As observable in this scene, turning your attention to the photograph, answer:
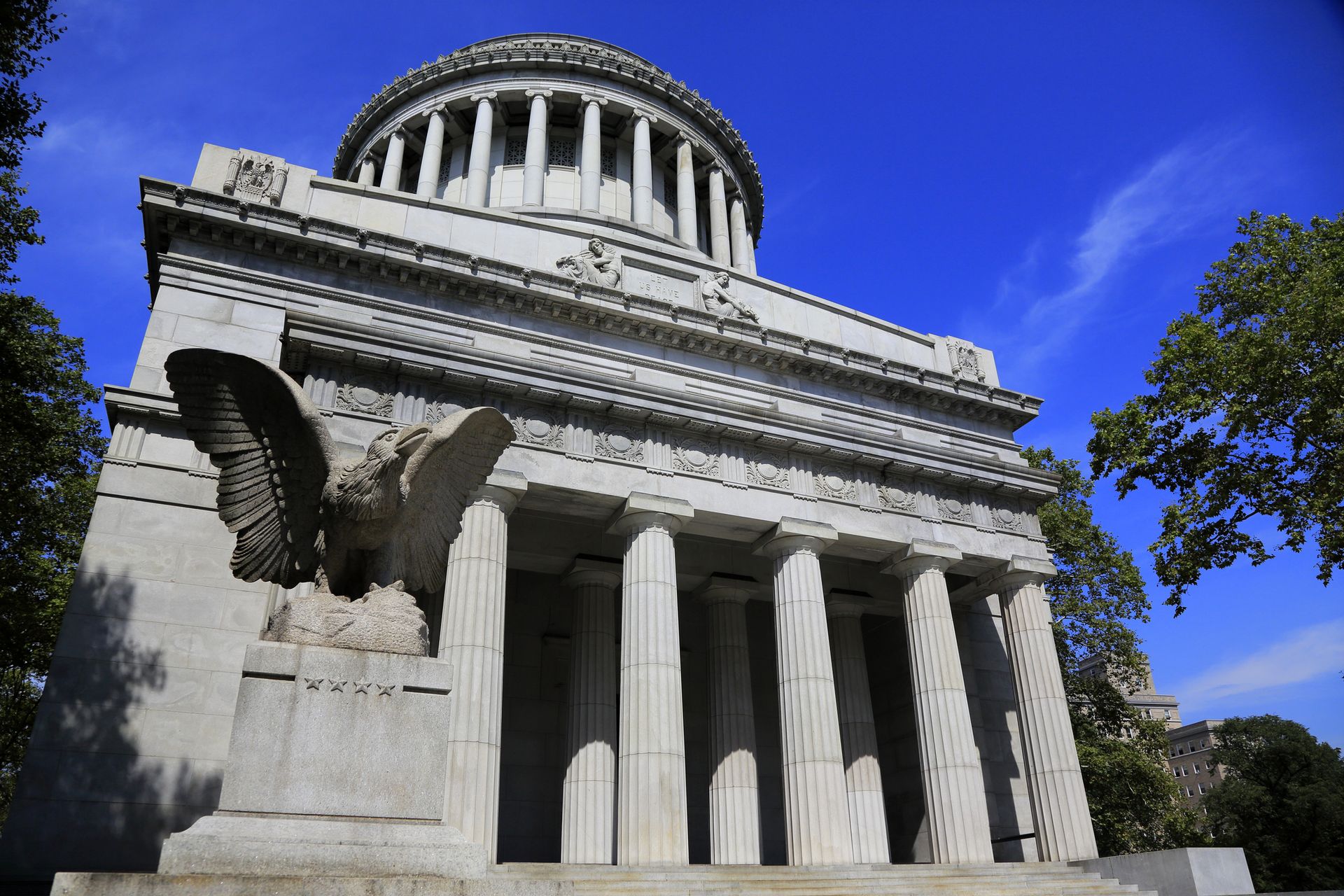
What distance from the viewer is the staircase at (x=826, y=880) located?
16391 mm

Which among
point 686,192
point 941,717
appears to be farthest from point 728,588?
point 686,192

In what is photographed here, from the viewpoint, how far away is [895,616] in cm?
2911

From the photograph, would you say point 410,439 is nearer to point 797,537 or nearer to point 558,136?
point 797,537

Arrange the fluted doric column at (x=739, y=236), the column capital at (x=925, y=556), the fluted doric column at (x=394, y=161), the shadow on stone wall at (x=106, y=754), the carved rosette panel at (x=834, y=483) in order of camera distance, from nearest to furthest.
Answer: the shadow on stone wall at (x=106, y=754) → the carved rosette panel at (x=834, y=483) → the column capital at (x=925, y=556) → the fluted doric column at (x=394, y=161) → the fluted doric column at (x=739, y=236)

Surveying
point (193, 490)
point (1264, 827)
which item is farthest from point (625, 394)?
point (1264, 827)

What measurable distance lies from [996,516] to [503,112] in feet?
99.9

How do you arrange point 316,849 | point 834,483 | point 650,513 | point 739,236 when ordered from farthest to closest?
point 739,236 → point 834,483 → point 650,513 → point 316,849

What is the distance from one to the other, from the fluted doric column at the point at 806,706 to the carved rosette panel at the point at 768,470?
44.1 inches

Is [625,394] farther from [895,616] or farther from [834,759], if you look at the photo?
[895,616]

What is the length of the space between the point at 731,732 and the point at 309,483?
1737cm

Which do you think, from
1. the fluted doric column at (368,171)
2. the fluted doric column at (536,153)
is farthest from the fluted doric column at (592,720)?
the fluted doric column at (368,171)

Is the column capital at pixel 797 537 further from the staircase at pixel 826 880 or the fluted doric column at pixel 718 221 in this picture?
the fluted doric column at pixel 718 221

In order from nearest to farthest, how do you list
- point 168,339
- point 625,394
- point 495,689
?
point 495,689, point 168,339, point 625,394

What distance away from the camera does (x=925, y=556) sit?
24.1 metres
